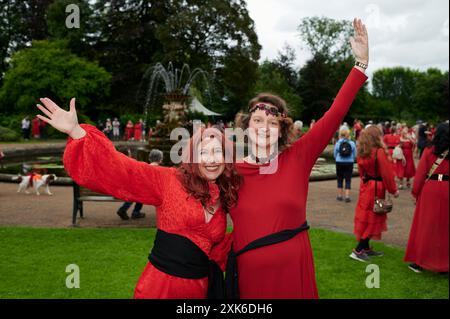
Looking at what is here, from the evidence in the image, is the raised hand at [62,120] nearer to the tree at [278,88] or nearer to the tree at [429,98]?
the tree at [278,88]

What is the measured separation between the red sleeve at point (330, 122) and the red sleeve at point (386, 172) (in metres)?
4.03

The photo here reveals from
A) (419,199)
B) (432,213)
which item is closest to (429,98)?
(419,199)

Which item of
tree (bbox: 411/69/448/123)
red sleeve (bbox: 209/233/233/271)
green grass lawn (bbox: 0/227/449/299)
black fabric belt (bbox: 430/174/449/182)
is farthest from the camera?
tree (bbox: 411/69/448/123)

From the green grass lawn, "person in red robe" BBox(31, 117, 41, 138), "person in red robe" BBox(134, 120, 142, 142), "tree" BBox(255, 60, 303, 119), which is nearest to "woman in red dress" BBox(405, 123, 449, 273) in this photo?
the green grass lawn

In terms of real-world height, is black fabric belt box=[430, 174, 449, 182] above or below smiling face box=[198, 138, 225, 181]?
below

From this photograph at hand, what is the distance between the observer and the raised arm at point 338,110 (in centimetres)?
290

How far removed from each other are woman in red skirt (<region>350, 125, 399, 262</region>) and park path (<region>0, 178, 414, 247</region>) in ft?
3.59

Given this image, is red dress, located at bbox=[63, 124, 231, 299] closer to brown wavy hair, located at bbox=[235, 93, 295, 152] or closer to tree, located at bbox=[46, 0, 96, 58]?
brown wavy hair, located at bbox=[235, 93, 295, 152]

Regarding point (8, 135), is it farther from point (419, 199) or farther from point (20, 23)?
point (419, 199)

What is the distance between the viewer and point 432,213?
246 inches

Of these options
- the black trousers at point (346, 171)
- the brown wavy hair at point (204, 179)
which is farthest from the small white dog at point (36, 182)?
the brown wavy hair at point (204, 179)

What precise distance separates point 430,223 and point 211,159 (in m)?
4.53

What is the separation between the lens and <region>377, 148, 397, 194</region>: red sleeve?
6.61 metres

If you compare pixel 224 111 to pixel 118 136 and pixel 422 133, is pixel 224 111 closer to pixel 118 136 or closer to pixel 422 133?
pixel 118 136
